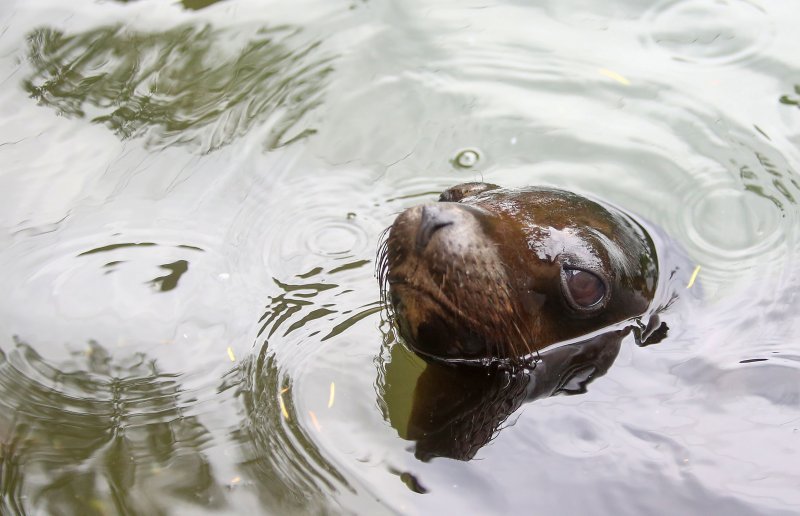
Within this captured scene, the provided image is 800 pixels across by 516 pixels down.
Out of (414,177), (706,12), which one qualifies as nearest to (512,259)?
(414,177)

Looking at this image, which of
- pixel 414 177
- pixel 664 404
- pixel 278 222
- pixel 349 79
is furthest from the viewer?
pixel 349 79

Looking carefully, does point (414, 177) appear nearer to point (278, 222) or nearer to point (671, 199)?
point (278, 222)

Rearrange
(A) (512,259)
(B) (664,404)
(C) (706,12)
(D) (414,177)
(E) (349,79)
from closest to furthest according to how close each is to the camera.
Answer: (A) (512,259), (B) (664,404), (D) (414,177), (E) (349,79), (C) (706,12)

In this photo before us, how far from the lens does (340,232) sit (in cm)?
616

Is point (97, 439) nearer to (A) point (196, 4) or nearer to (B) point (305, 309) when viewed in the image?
(B) point (305, 309)

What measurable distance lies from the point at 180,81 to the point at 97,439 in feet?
10.8

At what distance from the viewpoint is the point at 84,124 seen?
22.5 ft

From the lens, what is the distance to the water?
15.0 feet

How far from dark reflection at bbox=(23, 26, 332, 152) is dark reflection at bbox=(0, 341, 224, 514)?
2100 millimetres

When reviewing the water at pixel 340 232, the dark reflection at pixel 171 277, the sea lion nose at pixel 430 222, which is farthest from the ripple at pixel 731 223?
the dark reflection at pixel 171 277

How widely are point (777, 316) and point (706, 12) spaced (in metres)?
3.33

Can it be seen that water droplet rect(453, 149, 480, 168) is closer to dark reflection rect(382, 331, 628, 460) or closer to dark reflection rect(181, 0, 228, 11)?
dark reflection rect(382, 331, 628, 460)

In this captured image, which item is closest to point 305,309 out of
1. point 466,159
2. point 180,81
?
point 466,159

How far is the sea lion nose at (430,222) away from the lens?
4.30m
